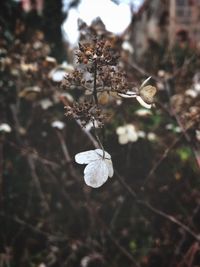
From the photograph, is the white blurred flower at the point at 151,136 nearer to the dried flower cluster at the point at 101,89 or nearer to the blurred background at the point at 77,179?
the blurred background at the point at 77,179

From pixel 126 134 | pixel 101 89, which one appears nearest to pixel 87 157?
pixel 101 89

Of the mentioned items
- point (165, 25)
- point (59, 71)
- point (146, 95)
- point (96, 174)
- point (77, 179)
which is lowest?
point (96, 174)

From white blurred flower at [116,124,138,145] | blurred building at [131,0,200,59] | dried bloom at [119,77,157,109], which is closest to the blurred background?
white blurred flower at [116,124,138,145]

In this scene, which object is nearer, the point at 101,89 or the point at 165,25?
the point at 101,89

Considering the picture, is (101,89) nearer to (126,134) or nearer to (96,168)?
(96,168)

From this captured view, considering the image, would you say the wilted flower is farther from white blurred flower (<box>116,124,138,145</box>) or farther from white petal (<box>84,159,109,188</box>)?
white petal (<box>84,159,109,188</box>)

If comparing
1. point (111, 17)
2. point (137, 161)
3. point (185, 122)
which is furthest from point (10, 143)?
point (111, 17)
